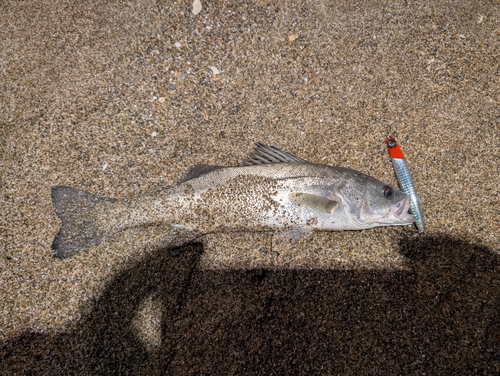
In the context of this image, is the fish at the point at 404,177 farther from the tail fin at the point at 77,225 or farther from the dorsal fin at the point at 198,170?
the tail fin at the point at 77,225

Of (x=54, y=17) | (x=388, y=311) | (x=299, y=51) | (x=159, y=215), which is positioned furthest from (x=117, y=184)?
(x=388, y=311)

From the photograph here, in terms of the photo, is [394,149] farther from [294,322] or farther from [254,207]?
[294,322]

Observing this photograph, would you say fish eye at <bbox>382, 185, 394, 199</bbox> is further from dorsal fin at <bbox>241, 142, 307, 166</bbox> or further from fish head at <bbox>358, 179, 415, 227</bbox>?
dorsal fin at <bbox>241, 142, 307, 166</bbox>

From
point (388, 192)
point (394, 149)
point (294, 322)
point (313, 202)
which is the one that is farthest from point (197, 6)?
point (294, 322)

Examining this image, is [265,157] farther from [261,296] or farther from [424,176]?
[424,176]

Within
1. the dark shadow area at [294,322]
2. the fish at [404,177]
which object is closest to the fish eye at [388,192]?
the fish at [404,177]
